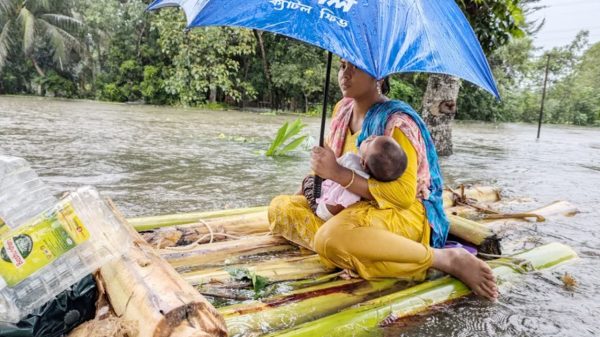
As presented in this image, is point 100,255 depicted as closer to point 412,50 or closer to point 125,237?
point 125,237

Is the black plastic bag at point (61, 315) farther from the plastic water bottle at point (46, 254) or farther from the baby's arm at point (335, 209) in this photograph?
the baby's arm at point (335, 209)

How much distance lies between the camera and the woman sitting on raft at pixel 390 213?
2.20 m

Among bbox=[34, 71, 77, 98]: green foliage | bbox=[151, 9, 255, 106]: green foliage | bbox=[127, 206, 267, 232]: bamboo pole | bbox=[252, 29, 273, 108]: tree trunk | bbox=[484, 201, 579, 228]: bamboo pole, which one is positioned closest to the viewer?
bbox=[127, 206, 267, 232]: bamboo pole

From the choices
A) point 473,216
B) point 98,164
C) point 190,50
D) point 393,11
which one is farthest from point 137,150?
point 190,50

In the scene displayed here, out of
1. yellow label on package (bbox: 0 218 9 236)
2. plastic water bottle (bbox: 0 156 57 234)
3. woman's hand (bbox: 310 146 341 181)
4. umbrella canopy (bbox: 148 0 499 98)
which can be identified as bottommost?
yellow label on package (bbox: 0 218 9 236)

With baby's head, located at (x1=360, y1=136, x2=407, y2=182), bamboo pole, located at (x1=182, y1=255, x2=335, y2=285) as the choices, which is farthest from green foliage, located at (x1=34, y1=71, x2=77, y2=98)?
baby's head, located at (x1=360, y1=136, x2=407, y2=182)

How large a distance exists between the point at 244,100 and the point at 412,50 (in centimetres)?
2043

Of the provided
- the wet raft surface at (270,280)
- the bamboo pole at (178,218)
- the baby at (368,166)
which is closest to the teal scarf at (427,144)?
the baby at (368,166)

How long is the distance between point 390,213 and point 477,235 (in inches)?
33.1

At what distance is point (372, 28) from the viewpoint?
5.98ft

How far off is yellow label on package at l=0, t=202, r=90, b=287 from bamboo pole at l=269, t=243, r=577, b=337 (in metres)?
0.81

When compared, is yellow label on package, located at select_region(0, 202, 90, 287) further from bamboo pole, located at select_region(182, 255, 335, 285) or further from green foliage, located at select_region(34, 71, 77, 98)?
green foliage, located at select_region(34, 71, 77, 98)

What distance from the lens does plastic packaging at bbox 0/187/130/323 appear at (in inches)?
59.4

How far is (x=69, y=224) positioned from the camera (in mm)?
1552
